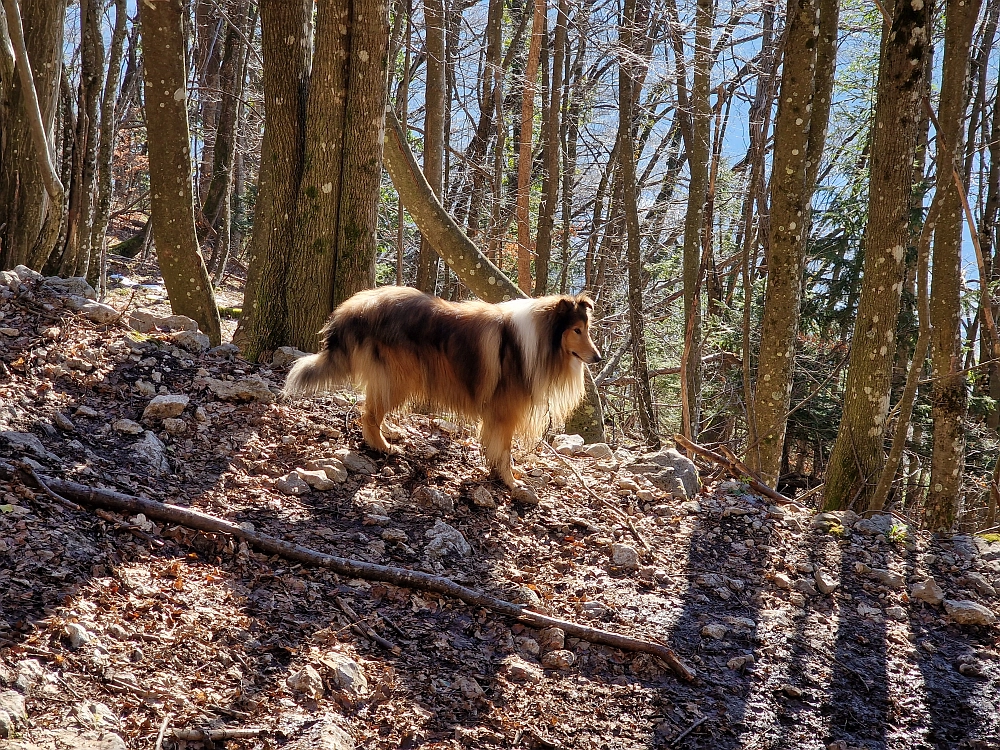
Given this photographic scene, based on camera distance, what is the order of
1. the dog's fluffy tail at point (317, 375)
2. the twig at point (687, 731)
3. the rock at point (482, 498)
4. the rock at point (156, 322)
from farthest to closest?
the rock at point (156, 322) → the dog's fluffy tail at point (317, 375) → the rock at point (482, 498) → the twig at point (687, 731)

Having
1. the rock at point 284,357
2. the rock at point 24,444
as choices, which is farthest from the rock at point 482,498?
the rock at point 24,444

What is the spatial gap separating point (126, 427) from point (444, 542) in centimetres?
210

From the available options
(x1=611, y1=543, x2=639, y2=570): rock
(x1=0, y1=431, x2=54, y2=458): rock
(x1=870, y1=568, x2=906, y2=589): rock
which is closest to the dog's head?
(x1=611, y1=543, x2=639, y2=570): rock

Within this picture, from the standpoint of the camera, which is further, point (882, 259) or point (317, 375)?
point (882, 259)

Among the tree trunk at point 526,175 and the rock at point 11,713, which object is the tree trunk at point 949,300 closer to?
the tree trunk at point 526,175

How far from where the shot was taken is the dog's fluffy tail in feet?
18.0

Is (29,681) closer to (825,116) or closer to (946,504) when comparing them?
(946,504)

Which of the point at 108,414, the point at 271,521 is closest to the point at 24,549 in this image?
the point at 271,521

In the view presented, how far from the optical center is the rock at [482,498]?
5.36m

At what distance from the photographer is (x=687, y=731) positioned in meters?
3.62

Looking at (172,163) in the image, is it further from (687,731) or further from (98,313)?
(687,731)

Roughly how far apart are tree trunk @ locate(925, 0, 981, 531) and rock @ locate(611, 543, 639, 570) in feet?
11.6

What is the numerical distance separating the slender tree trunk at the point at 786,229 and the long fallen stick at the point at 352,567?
382 centimetres

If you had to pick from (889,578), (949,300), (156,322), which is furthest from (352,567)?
(949,300)
